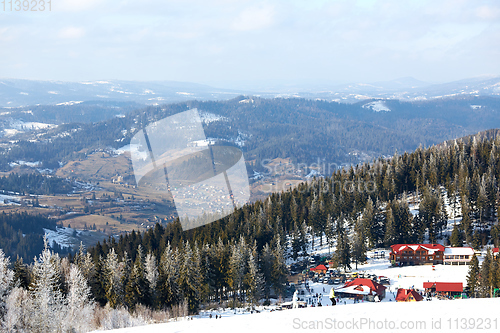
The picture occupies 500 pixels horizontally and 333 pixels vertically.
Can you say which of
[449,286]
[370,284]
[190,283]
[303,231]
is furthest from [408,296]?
[303,231]

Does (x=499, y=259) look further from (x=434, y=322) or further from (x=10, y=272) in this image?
A: (x=10, y=272)

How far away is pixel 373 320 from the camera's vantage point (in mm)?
20062

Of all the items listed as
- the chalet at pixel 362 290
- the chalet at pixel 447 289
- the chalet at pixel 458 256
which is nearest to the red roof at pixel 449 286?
the chalet at pixel 447 289

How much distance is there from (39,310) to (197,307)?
1594cm

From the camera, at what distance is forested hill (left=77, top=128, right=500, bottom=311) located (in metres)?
39.9

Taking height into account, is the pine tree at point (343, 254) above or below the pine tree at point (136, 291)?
below

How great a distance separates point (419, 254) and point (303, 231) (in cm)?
1732

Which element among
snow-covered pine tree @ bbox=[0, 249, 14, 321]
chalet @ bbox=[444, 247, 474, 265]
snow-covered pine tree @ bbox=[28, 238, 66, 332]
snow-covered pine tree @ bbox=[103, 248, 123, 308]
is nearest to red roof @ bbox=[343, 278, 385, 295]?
chalet @ bbox=[444, 247, 474, 265]

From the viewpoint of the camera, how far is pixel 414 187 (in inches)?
3108

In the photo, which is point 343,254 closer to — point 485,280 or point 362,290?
point 362,290

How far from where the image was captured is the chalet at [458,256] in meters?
52.6

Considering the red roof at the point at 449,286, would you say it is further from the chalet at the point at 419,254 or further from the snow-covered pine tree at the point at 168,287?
the snow-covered pine tree at the point at 168,287

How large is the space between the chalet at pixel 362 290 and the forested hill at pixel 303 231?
7224 mm

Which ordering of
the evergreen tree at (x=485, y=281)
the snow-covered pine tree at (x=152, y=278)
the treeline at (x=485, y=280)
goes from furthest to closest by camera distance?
the evergreen tree at (x=485, y=281), the treeline at (x=485, y=280), the snow-covered pine tree at (x=152, y=278)
